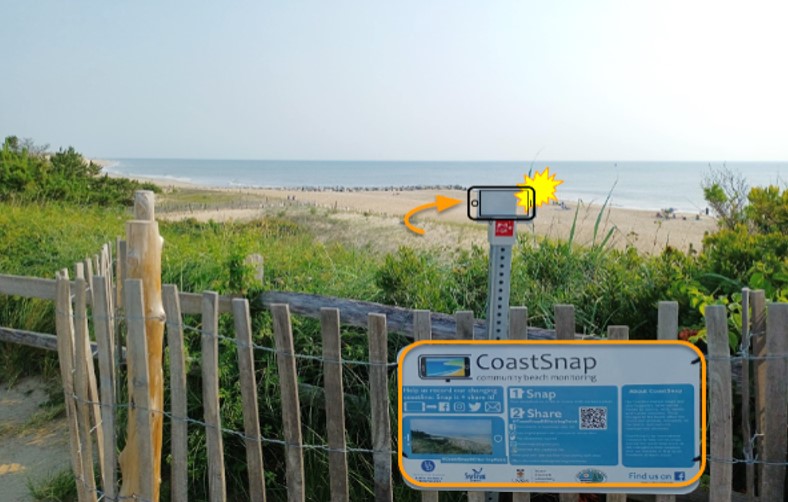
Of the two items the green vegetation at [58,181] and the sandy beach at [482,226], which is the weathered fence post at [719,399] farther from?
the green vegetation at [58,181]

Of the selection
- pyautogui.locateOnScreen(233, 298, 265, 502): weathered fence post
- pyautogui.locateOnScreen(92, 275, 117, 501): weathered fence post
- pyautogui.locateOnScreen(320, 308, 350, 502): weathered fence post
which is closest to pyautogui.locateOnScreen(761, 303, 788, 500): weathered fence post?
pyautogui.locateOnScreen(320, 308, 350, 502): weathered fence post

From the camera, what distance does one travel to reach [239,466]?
13.2 ft

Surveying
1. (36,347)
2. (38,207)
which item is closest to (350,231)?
(38,207)

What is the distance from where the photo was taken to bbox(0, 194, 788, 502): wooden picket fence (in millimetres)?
2768

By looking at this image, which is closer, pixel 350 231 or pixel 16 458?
pixel 16 458

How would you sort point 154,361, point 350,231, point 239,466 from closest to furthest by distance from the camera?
point 154,361 < point 239,466 < point 350,231

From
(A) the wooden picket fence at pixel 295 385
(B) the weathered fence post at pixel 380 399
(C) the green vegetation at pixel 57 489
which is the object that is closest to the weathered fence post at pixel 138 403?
(A) the wooden picket fence at pixel 295 385

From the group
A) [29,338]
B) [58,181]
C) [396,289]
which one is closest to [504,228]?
[396,289]

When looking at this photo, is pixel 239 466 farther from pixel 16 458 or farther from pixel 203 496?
pixel 16 458

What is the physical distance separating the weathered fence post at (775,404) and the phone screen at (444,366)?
44.3 inches

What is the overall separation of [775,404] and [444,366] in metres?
1.32

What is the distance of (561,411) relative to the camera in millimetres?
2586

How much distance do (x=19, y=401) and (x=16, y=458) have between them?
1.00m

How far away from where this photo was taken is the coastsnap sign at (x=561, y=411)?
2.58 m
